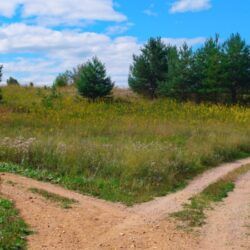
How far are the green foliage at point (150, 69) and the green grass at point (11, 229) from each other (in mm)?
40364

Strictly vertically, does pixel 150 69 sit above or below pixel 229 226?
above

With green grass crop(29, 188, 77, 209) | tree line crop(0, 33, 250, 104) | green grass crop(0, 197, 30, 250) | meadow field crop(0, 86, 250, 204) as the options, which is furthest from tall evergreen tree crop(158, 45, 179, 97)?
green grass crop(0, 197, 30, 250)

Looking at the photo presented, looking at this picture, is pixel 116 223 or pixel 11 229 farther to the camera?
pixel 116 223

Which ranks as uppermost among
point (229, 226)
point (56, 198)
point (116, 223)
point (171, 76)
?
point (171, 76)

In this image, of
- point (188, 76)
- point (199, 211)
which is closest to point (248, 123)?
point (188, 76)

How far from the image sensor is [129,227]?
8.91m

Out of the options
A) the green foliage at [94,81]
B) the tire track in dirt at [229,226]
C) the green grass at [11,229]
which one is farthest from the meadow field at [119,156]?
the green foliage at [94,81]

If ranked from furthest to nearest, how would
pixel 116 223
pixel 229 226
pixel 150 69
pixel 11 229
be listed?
pixel 150 69, pixel 229 226, pixel 116 223, pixel 11 229

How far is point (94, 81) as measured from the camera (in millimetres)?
44781

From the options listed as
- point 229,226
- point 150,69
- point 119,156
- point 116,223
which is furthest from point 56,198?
point 150,69

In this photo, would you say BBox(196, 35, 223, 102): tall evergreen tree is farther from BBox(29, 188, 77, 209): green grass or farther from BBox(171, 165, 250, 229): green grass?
BBox(29, 188, 77, 209): green grass

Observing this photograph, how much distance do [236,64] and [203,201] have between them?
34.6 meters

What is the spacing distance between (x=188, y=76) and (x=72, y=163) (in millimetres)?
33063

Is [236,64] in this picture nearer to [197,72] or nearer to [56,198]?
[197,72]
